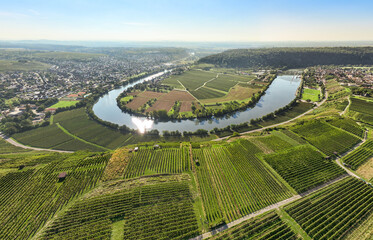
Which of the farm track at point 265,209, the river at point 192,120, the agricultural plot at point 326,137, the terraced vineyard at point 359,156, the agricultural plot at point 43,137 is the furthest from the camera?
the river at point 192,120

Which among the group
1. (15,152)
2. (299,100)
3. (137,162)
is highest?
(299,100)

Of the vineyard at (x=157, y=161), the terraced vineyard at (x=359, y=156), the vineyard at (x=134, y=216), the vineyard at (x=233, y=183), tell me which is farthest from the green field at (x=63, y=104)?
the terraced vineyard at (x=359, y=156)

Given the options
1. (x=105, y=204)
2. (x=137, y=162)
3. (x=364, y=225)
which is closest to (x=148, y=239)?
(x=105, y=204)

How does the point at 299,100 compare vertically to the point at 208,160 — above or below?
above

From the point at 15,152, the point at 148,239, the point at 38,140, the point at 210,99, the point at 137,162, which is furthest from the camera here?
the point at 210,99

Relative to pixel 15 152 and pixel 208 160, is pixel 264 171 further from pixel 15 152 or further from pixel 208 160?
pixel 15 152

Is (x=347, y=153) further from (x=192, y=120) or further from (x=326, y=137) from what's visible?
(x=192, y=120)

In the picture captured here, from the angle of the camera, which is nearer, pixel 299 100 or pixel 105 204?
pixel 105 204

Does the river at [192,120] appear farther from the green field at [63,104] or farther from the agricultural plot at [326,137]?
the agricultural plot at [326,137]
